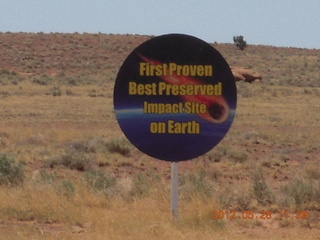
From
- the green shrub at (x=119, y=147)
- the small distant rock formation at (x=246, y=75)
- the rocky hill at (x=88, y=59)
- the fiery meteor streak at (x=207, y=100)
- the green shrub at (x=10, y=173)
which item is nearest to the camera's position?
the fiery meteor streak at (x=207, y=100)

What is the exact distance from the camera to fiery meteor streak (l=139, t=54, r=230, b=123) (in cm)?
808

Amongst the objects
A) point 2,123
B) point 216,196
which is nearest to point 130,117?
point 216,196

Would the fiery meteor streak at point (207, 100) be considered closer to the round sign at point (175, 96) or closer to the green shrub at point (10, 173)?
the round sign at point (175, 96)

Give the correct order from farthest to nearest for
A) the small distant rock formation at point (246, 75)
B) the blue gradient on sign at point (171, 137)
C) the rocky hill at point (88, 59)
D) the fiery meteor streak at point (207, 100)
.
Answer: the rocky hill at point (88, 59)
the small distant rock formation at point (246, 75)
the blue gradient on sign at point (171, 137)
the fiery meteor streak at point (207, 100)

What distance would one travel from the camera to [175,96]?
8102mm

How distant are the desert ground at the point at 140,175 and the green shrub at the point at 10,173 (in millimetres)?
28

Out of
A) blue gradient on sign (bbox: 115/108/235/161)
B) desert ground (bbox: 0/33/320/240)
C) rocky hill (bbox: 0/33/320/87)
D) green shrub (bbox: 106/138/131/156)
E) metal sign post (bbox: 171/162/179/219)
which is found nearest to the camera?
blue gradient on sign (bbox: 115/108/235/161)

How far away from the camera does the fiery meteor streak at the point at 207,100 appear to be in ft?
26.5

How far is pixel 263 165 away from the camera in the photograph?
18.6 metres

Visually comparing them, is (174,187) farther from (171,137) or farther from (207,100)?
(207,100)

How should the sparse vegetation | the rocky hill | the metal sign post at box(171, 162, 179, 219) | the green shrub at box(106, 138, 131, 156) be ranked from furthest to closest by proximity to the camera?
the sparse vegetation < the rocky hill < the green shrub at box(106, 138, 131, 156) < the metal sign post at box(171, 162, 179, 219)

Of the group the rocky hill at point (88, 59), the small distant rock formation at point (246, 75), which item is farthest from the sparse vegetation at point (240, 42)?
the small distant rock formation at point (246, 75)

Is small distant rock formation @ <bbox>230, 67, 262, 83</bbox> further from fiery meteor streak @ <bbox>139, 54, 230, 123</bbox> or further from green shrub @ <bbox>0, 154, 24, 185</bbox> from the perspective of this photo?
fiery meteor streak @ <bbox>139, 54, 230, 123</bbox>

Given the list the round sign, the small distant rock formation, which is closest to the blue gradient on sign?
the round sign
